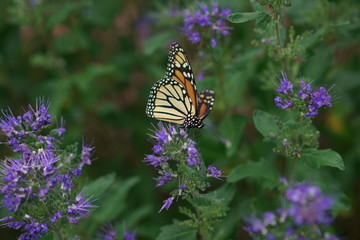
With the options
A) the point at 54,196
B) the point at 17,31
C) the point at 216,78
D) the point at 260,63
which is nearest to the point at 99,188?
the point at 54,196

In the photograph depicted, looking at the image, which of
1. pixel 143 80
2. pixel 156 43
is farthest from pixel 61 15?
pixel 143 80

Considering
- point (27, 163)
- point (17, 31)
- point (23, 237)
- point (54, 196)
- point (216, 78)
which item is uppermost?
point (17, 31)

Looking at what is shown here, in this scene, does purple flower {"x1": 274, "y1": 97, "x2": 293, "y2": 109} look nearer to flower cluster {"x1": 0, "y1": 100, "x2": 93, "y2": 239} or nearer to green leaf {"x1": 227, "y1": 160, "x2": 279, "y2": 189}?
green leaf {"x1": 227, "y1": 160, "x2": 279, "y2": 189}

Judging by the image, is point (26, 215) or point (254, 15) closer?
point (26, 215)

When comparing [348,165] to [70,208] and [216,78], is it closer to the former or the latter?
[216,78]

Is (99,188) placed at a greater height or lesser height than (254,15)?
lesser

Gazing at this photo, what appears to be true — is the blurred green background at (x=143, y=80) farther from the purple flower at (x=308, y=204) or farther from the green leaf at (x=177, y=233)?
the purple flower at (x=308, y=204)

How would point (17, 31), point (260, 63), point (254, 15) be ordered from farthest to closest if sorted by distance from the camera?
point (17, 31) → point (260, 63) → point (254, 15)

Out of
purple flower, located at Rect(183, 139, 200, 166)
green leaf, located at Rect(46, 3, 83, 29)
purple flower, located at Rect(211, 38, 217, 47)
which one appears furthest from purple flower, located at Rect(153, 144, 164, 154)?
green leaf, located at Rect(46, 3, 83, 29)
